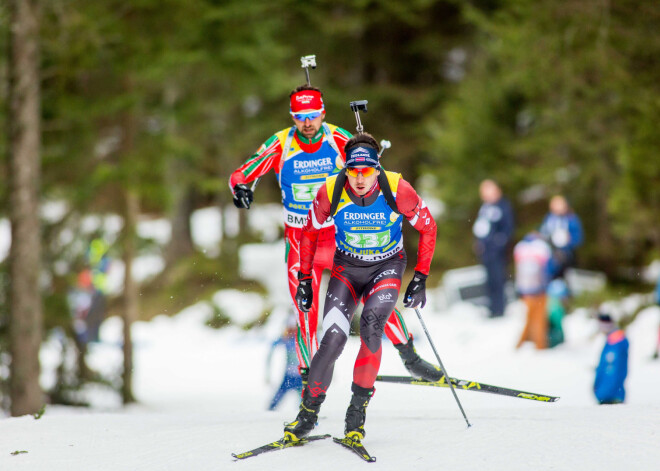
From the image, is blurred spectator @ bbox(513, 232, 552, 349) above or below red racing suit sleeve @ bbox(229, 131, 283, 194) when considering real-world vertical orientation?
below

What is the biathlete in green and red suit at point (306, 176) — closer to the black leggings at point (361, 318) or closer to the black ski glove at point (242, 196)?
the black ski glove at point (242, 196)

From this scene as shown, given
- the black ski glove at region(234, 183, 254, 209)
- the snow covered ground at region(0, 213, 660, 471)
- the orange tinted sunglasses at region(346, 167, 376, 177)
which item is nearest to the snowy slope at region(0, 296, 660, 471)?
the snow covered ground at region(0, 213, 660, 471)

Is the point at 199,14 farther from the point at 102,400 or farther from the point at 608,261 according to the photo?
the point at 608,261

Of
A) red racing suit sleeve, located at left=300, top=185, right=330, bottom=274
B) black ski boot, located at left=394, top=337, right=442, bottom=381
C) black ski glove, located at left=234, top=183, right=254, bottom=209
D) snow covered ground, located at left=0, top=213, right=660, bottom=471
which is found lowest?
snow covered ground, located at left=0, top=213, right=660, bottom=471

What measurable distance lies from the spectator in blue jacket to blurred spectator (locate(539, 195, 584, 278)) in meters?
5.66

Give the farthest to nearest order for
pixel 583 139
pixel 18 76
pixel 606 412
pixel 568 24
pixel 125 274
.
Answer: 1. pixel 583 139
2. pixel 125 274
3. pixel 568 24
4. pixel 18 76
5. pixel 606 412

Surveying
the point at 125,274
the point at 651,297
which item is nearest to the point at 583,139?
the point at 651,297

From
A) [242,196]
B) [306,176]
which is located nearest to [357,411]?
[242,196]

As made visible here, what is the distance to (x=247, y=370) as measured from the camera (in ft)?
50.5

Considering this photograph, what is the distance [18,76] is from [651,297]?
38.3ft

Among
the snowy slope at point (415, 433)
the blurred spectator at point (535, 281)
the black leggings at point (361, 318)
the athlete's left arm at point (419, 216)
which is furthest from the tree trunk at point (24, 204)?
the blurred spectator at point (535, 281)

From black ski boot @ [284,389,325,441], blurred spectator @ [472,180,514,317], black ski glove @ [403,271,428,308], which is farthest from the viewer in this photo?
blurred spectator @ [472,180,514,317]

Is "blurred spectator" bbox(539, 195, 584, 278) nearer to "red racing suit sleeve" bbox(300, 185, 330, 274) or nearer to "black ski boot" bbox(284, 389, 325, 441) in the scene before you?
"red racing suit sleeve" bbox(300, 185, 330, 274)

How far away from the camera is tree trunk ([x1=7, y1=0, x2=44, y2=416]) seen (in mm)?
10414
